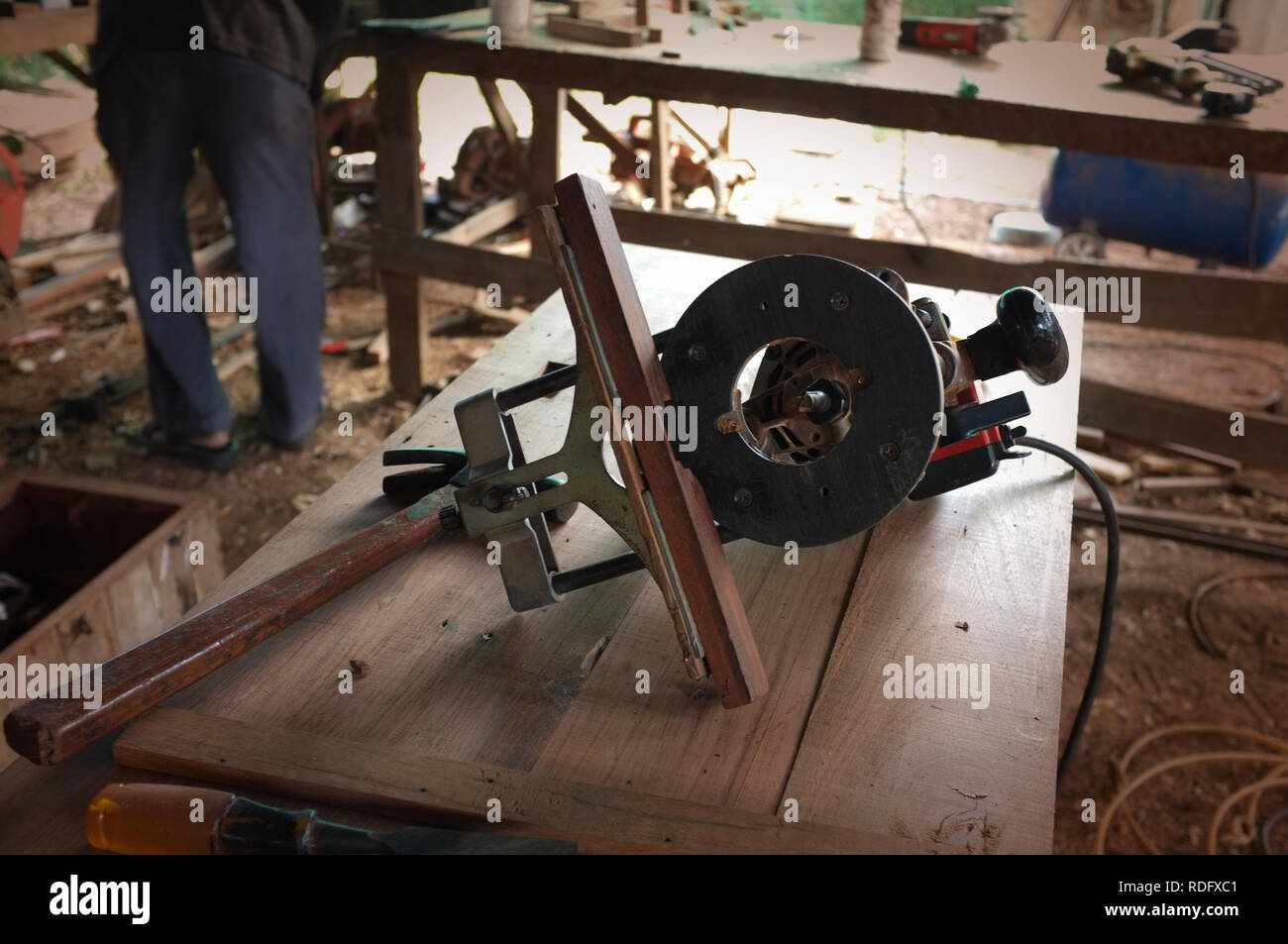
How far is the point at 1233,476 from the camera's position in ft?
10.4

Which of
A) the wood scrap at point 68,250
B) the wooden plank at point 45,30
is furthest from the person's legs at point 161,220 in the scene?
the wood scrap at point 68,250

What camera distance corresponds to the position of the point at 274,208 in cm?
283

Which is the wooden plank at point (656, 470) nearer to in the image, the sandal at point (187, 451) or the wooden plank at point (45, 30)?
the sandal at point (187, 451)

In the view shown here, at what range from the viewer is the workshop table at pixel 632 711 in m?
0.85

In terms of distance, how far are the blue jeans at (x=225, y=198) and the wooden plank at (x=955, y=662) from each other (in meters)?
2.12

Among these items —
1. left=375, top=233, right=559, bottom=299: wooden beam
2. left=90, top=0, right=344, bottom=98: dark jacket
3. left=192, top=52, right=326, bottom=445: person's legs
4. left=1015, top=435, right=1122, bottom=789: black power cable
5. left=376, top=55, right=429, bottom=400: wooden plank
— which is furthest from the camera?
left=375, top=233, right=559, bottom=299: wooden beam

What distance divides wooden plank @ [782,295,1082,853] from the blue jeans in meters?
2.12

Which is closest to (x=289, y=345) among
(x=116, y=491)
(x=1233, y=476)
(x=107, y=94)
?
(x=107, y=94)

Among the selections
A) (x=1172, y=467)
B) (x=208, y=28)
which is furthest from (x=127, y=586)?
(x=1172, y=467)

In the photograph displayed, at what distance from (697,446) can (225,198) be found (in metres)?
2.28

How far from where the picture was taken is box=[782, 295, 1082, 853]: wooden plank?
2.87ft

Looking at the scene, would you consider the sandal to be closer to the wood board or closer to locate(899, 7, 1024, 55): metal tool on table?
the wood board

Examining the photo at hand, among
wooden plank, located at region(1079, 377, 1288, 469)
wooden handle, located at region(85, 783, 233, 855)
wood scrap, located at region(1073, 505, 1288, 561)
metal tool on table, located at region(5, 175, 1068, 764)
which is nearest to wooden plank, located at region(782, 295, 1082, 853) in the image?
metal tool on table, located at region(5, 175, 1068, 764)

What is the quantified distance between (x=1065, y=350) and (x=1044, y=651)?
0.31 meters
